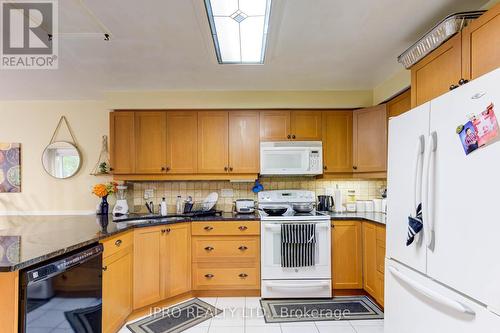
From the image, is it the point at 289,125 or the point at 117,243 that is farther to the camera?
the point at 289,125

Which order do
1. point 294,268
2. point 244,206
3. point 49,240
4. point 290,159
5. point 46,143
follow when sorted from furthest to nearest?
point 46,143 → point 244,206 → point 290,159 → point 294,268 → point 49,240

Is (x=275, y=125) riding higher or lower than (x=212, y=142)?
higher

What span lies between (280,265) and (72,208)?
2.82 meters

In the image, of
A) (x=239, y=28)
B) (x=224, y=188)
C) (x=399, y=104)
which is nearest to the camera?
(x=239, y=28)

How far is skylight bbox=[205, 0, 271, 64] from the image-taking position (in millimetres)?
1733

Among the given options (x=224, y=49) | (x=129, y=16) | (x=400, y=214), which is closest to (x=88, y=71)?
(x=129, y=16)

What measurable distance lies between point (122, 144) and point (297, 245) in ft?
7.65

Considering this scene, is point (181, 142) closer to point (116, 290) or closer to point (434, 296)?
point (116, 290)

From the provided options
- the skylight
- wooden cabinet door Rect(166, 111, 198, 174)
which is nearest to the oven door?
wooden cabinet door Rect(166, 111, 198, 174)

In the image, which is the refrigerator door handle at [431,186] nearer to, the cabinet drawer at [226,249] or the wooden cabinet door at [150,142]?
the cabinet drawer at [226,249]

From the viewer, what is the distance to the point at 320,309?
2809 mm

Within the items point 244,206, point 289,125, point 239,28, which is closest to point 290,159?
point 289,125

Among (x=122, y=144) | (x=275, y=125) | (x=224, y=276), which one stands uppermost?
(x=275, y=125)

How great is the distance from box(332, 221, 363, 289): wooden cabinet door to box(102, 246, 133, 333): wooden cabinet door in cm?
204
